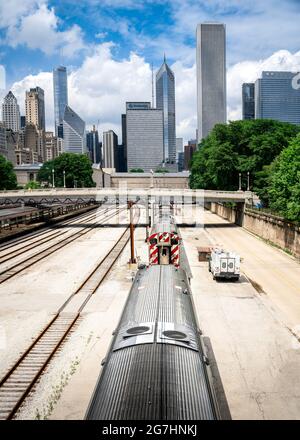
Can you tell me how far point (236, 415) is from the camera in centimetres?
1153

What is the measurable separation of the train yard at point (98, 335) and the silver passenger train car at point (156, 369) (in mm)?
420

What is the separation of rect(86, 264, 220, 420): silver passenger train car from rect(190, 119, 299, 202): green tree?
199 ft

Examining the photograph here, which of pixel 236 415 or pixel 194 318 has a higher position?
pixel 194 318

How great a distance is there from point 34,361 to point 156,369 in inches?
351

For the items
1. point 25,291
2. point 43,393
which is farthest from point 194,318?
point 25,291

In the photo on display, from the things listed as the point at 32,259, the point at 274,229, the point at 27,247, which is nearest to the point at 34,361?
the point at 32,259

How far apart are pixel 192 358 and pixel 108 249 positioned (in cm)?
3546

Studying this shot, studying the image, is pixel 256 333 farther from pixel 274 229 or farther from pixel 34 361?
pixel 274 229

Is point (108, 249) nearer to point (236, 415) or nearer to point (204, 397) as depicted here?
point (236, 415)

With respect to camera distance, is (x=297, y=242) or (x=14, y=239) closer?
(x=297, y=242)

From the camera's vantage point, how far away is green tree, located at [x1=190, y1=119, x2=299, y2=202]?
70875 mm

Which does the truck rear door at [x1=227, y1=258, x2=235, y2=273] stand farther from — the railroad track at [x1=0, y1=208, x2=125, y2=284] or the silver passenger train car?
the railroad track at [x1=0, y1=208, x2=125, y2=284]

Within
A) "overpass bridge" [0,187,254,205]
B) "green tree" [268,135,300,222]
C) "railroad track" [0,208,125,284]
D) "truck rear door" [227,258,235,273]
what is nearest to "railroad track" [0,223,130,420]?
"railroad track" [0,208,125,284]
